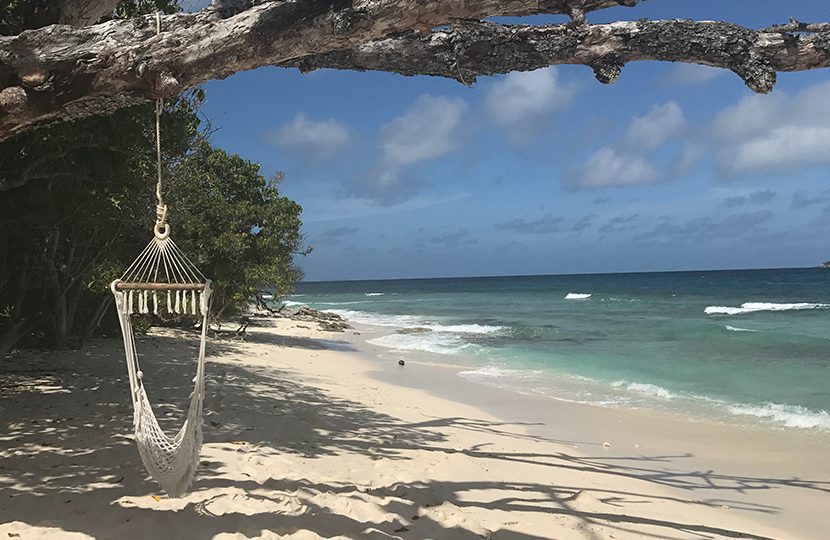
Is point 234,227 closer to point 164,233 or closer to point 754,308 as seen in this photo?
point 164,233

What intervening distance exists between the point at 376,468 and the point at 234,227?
1022 centimetres

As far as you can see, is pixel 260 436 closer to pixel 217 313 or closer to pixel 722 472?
pixel 722 472

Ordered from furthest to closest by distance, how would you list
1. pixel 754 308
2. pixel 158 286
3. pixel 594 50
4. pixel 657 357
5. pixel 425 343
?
pixel 754 308
pixel 425 343
pixel 657 357
pixel 594 50
pixel 158 286

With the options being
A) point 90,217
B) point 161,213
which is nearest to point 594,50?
point 161,213

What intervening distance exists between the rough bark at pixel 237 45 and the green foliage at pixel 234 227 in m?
7.89

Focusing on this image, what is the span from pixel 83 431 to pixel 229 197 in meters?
12.0

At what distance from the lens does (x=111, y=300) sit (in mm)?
9617

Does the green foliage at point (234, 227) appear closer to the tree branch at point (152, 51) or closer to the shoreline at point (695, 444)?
the shoreline at point (695, 444)

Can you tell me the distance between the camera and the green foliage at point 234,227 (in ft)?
40.8

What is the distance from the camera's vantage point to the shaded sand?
11.0ft

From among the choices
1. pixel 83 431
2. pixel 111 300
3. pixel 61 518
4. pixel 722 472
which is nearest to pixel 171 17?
pixel 61 518

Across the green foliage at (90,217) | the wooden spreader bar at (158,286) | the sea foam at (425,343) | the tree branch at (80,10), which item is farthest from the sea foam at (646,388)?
the tree branch at (80,10)

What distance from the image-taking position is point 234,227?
Result: 1357 cm

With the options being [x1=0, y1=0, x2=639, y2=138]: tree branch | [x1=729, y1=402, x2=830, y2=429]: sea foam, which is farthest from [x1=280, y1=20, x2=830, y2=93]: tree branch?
[x1=729, y1=402, x2=830, y2=429]: sea foam
